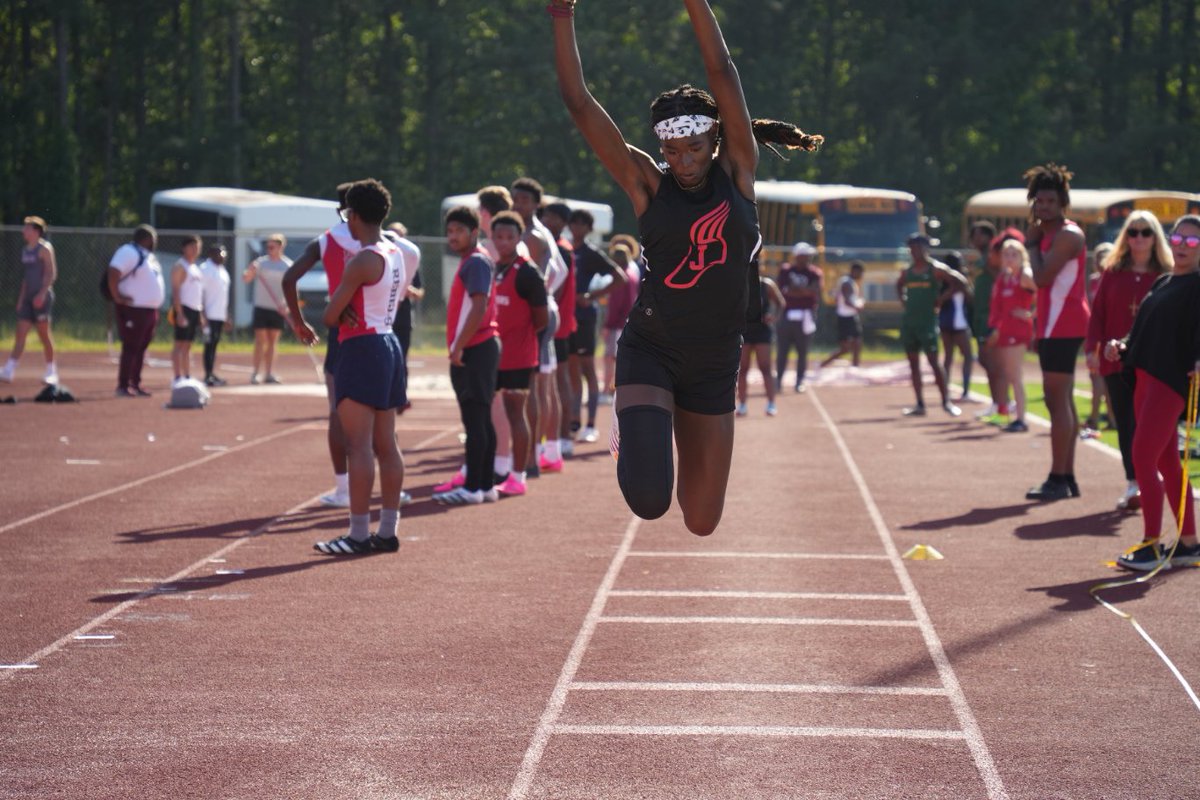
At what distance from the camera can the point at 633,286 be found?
17969mm

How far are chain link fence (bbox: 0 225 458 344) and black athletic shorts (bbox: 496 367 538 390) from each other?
2050 centimetres

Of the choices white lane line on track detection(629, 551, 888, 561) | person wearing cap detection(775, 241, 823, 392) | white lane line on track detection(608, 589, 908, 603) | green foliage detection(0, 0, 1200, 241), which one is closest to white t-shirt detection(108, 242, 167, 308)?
person wearing cap detection(775, 241, 823, 392)

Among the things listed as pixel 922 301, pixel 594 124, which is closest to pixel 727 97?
pixel 594 124

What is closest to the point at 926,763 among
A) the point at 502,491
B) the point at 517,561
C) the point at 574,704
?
the point at 574,704

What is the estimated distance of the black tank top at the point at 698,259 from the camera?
19.6ft

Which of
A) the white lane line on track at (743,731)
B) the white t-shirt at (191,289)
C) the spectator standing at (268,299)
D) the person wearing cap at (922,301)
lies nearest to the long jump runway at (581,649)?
the white lane line on track at (743,731)

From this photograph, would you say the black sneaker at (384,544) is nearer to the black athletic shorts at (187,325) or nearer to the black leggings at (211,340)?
the black athletic shorts at (187,325)

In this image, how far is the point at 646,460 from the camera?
19.6 feet

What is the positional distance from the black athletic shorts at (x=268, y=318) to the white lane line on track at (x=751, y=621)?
51.5ft

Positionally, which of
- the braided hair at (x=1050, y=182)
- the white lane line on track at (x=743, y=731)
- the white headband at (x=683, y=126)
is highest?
the white headband at (x=683, y=126)

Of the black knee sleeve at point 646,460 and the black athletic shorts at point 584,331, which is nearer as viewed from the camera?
the black knee sleeve at point 646,460

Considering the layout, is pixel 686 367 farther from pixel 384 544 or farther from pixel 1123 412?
pixel 1123 412

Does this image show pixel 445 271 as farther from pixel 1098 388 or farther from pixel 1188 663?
pixel 1188 663

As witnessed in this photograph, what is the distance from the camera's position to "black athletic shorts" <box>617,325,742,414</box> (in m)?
6.18
